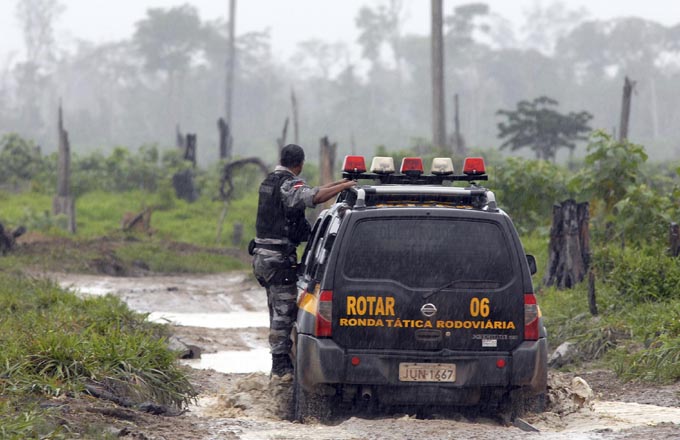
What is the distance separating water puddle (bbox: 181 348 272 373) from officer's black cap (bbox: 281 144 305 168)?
2738mm

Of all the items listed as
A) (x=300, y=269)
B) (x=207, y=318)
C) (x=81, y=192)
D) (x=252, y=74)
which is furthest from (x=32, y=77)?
(x=300, y=269)

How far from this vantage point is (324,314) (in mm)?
6617

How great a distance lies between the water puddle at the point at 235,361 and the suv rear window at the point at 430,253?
3.97 meters

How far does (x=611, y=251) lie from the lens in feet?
43.5

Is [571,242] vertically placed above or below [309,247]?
below

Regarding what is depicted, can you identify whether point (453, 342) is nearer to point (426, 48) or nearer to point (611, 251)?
point (611, 251)

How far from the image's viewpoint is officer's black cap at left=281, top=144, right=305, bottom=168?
27.3 ft

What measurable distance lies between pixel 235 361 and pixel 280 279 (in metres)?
3.04

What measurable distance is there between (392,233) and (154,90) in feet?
301

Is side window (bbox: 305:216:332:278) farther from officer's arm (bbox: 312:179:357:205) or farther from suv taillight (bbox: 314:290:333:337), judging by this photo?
suv taillight (bbox: 314:290:333:337)

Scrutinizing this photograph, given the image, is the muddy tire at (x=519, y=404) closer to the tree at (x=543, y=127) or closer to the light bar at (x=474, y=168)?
the light bar at (x=474, y=168)

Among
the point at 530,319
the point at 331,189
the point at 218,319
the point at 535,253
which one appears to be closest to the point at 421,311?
the point at 530,319

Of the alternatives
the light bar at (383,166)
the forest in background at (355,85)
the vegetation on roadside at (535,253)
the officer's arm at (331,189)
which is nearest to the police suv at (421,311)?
the officer's arm at (331,189)

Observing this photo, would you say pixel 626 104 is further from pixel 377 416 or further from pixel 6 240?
pixel 377 416
